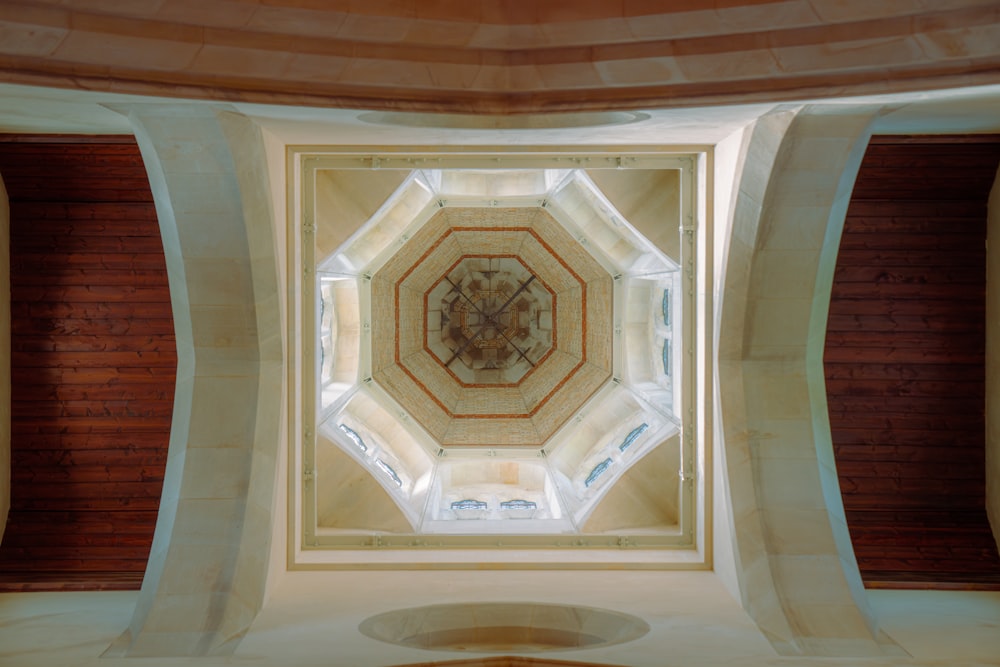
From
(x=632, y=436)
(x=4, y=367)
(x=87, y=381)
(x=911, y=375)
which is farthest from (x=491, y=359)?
(x=4, y=367)

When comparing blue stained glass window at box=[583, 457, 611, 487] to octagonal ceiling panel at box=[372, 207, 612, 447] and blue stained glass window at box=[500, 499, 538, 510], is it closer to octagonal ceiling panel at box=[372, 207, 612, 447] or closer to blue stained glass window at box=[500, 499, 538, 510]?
blue stained glass window at box=[500, 499, 538, 510]

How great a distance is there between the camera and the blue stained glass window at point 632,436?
1021 cm

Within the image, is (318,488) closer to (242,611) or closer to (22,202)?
(242,611)

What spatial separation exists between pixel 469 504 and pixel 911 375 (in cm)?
526

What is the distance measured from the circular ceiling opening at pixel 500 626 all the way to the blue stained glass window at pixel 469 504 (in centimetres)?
351

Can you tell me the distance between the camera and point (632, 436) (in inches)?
410

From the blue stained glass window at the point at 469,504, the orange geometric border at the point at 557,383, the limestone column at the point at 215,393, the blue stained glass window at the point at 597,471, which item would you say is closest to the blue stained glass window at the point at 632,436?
the blue stained glass window at the point at 597,471

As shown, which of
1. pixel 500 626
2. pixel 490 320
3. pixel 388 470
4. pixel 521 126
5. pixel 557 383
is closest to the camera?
pixel 521 126

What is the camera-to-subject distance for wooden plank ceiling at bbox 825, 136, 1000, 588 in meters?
9.22

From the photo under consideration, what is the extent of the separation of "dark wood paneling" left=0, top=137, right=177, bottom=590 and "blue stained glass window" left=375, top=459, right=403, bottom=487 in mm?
2399

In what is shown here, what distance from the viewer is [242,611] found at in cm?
709

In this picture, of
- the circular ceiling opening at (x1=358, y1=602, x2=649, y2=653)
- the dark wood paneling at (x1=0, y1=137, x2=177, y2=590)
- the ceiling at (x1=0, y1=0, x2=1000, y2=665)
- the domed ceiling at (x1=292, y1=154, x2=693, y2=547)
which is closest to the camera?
the ceiling at (x1=0, y1=0, x2=1000, y2=665)

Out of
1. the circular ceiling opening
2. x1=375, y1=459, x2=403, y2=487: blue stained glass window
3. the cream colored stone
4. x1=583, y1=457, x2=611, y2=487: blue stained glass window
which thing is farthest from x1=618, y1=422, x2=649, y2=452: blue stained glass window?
the cream colored stone

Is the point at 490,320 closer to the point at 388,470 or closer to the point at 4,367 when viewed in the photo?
the point at 388,470
